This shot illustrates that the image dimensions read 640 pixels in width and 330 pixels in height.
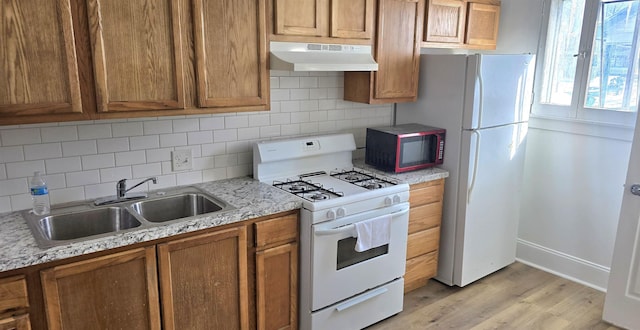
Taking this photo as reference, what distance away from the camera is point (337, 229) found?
2426mm

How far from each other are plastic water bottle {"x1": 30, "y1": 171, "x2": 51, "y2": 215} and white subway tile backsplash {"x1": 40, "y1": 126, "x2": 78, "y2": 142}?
18 cm

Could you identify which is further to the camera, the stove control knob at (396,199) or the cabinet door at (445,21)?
the cabinet door at (445,21)

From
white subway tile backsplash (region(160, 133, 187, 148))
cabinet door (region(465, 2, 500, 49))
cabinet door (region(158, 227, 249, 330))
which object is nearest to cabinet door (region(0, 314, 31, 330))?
cabinet door (region(158, 227, 249, 330))

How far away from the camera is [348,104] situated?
3279 millimetres

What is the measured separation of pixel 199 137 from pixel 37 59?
0.97m

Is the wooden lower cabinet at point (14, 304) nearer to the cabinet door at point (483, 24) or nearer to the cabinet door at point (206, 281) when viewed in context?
the cabinet door at point (206, 281)

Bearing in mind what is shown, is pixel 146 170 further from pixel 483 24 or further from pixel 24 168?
pixel 483 24

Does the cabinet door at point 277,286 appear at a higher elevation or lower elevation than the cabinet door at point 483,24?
lower

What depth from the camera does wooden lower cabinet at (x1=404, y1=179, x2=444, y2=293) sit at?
3031mm

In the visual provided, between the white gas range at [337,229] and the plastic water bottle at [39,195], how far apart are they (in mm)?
1103

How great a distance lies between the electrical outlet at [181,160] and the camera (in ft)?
8.43

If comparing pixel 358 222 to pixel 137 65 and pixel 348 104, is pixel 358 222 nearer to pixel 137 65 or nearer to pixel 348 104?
pixel 348 104

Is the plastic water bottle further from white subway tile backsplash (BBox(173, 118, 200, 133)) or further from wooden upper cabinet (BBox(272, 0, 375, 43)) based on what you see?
wooden upper cabinet (BBox(272, 0, 375, 43))

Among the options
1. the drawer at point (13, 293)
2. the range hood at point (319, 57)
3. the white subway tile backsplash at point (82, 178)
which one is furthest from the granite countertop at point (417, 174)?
the drawer at point (13, 293)
